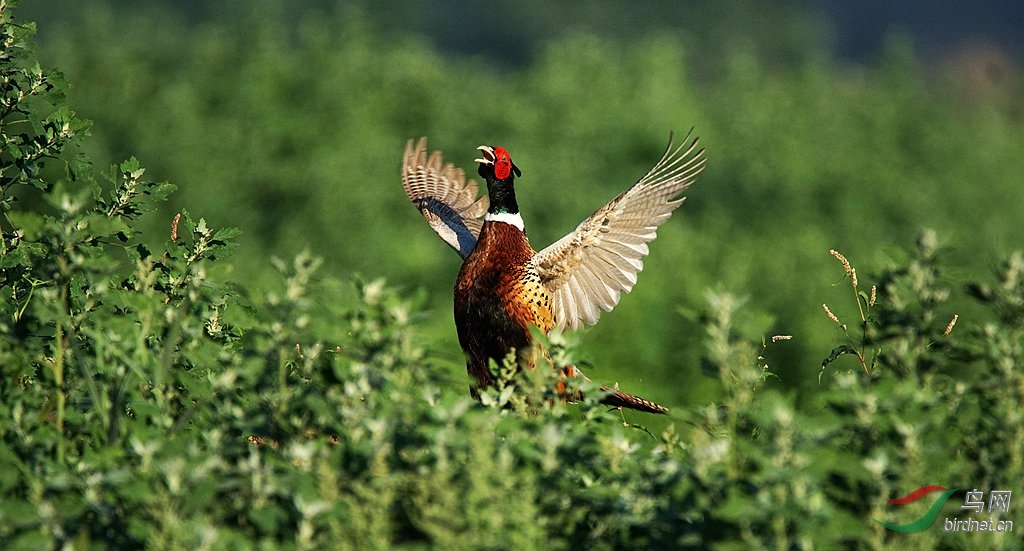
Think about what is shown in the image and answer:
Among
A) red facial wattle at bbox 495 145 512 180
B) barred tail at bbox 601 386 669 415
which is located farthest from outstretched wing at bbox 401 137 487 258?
barred tail at bbox 601 386 669 415

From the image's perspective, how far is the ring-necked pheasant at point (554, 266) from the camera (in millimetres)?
7254

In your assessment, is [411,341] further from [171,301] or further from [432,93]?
[432,93]

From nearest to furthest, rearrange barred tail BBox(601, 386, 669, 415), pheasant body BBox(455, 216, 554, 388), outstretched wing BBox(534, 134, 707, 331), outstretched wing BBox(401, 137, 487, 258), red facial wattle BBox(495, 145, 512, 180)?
barred tail BBox(601, 386, 669, 415) < pheasant body BBox(455, 216, 554, 388) < outstretched wing BBox(534, 134, 707, 331) < red facial wattle BBox(495, 145, 512, 180) < outstretched wing BBox(401, 137, 487, 258)

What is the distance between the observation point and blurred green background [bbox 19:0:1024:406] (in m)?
33.2

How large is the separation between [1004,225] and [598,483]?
43539mm

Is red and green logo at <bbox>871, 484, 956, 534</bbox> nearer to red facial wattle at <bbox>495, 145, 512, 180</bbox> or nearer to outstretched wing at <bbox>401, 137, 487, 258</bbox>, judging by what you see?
red facial wattle at <bbox>495, 145, 512, 180</bbox>

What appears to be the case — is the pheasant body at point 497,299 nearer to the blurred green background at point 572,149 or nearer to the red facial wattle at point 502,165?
the red facial wattle at point 502,165

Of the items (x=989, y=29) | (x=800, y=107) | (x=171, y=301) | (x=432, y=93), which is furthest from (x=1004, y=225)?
(x=989, y=29)

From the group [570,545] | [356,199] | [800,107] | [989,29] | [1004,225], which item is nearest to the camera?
[570,545]

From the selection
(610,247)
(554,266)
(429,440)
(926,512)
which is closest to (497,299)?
(554,266)

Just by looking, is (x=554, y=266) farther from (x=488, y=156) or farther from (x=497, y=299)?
(x=488, y=156)

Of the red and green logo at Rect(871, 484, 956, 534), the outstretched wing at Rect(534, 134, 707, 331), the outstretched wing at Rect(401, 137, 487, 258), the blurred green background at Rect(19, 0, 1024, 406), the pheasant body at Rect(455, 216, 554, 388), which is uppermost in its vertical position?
the blurred green background at Rect(19, 0, 1024, 406)

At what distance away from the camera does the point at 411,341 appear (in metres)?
3.58

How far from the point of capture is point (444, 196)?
9.50m
